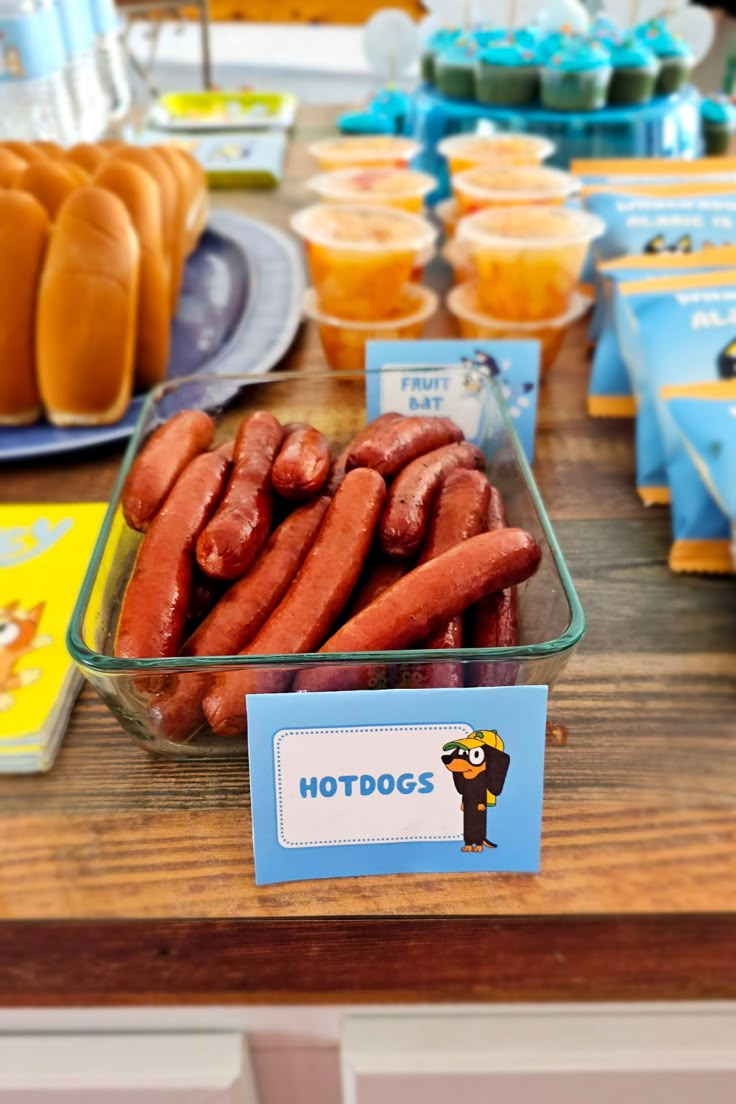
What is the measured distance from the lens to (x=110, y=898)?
0.71 meters

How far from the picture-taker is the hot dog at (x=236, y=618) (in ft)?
2.27

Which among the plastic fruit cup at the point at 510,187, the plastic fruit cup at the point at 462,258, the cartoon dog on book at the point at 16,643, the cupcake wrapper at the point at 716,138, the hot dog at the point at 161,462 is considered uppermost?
the plastic fruit cup at the point at 510,187

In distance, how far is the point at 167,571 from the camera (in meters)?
0.76

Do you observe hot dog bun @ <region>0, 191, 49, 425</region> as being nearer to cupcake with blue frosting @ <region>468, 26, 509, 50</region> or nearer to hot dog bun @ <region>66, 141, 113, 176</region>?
hot dog bun @ <region>66, 141, 113, 176</region>

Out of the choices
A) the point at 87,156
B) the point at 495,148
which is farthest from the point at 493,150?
the point at 87,156

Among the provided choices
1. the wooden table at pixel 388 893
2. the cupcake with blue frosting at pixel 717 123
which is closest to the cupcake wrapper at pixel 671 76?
the cupcake with blue frosting at pixel 717 123

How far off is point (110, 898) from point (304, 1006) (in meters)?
0.18

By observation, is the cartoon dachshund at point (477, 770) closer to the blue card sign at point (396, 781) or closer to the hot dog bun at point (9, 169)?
the blue card sign at point (396, 781)

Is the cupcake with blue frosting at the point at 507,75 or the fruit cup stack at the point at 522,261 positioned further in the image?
the cupcake with blue frosting at the point at 507,75

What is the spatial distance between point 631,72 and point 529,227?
872 millimetres

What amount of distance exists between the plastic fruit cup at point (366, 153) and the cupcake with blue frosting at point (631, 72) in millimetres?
516

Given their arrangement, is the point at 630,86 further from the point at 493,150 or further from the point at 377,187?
the point at 377,187

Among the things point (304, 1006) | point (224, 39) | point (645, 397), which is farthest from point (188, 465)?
point (224, 39)

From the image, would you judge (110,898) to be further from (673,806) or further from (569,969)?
(673,806)
